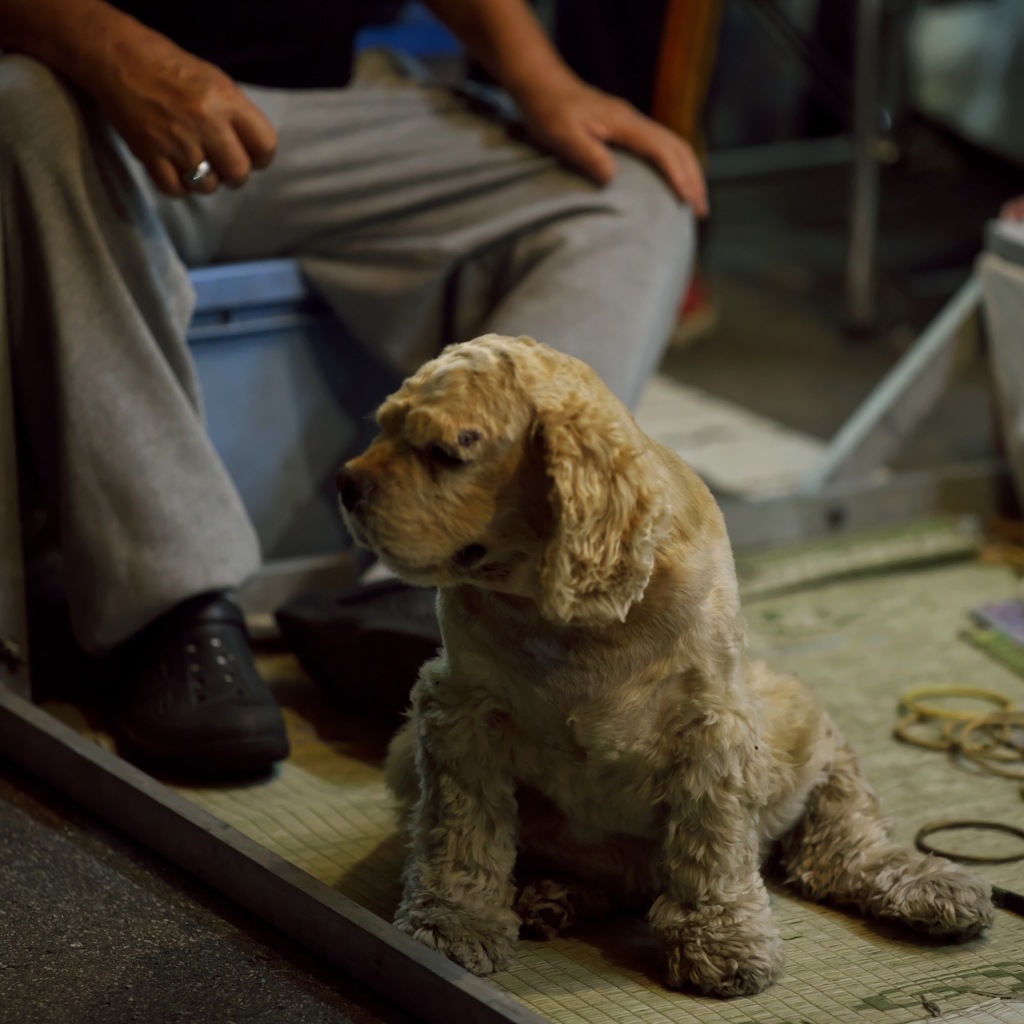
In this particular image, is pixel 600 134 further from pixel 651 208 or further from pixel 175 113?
pixel 175 113

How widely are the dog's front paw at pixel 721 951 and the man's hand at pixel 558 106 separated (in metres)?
0.95

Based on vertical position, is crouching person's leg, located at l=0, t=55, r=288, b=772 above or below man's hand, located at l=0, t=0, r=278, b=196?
below

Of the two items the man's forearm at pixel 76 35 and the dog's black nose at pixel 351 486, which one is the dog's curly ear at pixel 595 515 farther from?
the man's forearm at pixel 76 35

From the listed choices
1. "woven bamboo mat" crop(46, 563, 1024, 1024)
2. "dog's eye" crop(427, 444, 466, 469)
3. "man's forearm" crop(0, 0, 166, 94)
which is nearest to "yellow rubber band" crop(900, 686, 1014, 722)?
"woven bamboo mat" crop(46, 563, 1024, 1024)

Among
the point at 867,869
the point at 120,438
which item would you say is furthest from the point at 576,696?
the point at 120,438

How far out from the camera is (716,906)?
100 cm

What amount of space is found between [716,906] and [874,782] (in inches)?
18.1

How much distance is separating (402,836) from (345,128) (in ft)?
2.94

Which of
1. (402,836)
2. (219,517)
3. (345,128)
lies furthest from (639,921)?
(345,128)

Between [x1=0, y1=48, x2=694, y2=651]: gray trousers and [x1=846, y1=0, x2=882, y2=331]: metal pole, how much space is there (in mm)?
1847

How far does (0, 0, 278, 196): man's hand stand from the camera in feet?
4.44

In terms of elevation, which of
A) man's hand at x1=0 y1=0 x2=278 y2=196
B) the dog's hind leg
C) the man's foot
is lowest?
the man's foot

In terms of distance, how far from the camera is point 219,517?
1.44 metres

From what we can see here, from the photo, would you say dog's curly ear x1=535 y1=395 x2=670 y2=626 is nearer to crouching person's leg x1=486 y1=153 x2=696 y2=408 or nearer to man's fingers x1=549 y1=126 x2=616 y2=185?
crouching person's leg x1=486 y1=153 x2=696 y2=408
